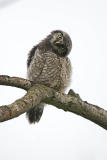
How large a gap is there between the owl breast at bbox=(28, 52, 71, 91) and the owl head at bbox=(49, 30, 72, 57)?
0.38 ft

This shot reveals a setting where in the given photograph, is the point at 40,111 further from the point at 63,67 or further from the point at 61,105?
the point at 61,105

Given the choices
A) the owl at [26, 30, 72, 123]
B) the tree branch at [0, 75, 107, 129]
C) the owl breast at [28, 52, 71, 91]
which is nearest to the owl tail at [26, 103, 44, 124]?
the owl at [26, 30, 72, 123]

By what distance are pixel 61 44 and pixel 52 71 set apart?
21.0 inches

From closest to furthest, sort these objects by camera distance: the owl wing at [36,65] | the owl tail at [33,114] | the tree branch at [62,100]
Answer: the tree branch at [62,100] < the owl wing at [36,65] < the owl tail at [33,114]

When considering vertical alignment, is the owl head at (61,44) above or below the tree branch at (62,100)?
above

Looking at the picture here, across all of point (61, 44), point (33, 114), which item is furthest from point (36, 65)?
point (33, 114)

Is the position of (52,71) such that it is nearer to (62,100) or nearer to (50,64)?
(50,64)

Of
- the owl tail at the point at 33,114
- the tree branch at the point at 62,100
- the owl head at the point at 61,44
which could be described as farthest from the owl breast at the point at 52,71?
the tree branch at the point at 62,100

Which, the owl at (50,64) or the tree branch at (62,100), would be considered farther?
the owl at (50,64)

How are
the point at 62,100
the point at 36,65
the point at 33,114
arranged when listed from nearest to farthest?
the point at 62,100 → the point at 36,65 → the point at 33,114

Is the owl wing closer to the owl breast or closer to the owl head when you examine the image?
the owl breast

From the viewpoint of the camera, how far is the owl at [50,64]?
5590 mm

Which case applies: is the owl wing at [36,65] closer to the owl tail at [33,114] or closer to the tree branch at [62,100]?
the owl tail at [33,114]

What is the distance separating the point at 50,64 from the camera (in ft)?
18.3
